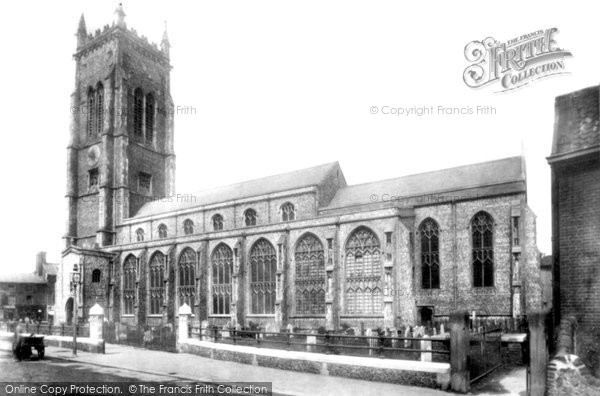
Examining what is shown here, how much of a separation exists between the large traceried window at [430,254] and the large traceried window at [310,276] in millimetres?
5991

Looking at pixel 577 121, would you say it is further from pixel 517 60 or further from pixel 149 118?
pixel 149 118

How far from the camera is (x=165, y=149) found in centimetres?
4897

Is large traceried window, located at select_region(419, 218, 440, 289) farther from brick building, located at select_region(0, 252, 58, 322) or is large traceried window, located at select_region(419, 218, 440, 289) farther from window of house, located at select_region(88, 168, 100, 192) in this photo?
brick building, located at select_region(0, 252, 58, 322)

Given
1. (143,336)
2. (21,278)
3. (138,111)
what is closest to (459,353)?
(143,336)

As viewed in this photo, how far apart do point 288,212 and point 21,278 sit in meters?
41.3

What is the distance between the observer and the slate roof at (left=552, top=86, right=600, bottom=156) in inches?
384

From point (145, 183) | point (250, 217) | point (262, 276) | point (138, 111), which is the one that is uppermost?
point (138, 111)

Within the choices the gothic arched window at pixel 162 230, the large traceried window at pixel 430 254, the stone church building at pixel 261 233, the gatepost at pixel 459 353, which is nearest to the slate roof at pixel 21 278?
the stone church building at pixel 261 233

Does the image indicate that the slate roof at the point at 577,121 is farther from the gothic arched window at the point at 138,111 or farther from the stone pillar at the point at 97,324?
the gothic arched window at the point at 138,111

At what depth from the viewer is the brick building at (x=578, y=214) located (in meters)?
9.43

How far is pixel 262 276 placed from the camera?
32.7 meters

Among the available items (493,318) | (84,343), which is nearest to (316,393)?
(84,343)

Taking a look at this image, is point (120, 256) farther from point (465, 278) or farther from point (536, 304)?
point (536, 304)

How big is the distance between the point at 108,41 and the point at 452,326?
4393 centimetres
